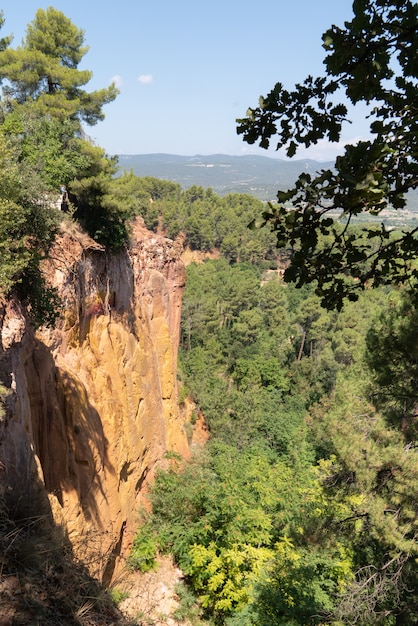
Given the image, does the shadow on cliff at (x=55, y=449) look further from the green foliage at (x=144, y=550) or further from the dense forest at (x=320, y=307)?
the dense forest at (x=320, y=307)

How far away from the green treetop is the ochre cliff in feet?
16.9

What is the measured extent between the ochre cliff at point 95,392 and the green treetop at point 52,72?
5.14 meters

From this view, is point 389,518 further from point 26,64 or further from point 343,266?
point 26,64

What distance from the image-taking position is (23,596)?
3.53 m

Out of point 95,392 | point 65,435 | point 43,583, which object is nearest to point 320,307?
point 95,392

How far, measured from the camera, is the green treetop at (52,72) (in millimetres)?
14875

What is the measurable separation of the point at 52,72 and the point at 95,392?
11436 millimetres

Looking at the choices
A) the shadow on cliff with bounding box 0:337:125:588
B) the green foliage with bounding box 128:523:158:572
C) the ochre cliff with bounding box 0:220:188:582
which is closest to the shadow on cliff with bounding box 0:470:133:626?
the ochre cliff with bounding box 0:220:188:582

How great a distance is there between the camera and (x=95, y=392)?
1227 cm

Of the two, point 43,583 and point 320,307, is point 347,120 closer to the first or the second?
point 43,583

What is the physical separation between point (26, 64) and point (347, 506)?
57.5 feet

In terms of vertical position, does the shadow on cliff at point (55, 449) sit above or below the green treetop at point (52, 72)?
below

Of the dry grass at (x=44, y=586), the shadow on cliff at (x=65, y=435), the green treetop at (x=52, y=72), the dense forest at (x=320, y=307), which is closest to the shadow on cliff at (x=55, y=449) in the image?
the shadow on cliff at (x=65, y=435)

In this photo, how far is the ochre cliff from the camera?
22.4 feet
